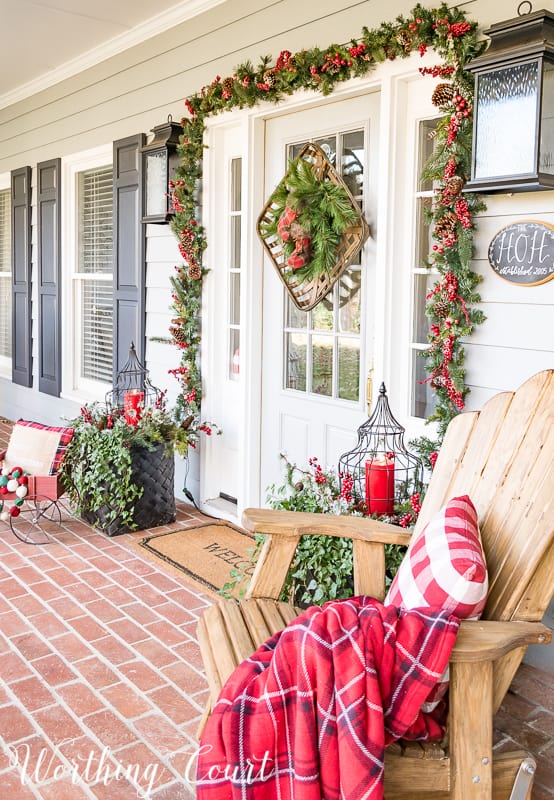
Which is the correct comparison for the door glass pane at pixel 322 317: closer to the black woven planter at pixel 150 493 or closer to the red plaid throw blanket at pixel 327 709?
the black woven planter at pixel 150 493

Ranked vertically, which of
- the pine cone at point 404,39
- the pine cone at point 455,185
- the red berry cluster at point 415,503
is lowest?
the red berry cluster at point 415,503

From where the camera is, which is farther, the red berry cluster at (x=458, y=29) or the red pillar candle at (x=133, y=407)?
the red pillar candle at (x=133, y=407)

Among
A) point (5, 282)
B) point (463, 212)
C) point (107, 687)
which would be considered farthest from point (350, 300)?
point (5, 282)

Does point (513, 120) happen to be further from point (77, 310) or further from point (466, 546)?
point (77, 310)

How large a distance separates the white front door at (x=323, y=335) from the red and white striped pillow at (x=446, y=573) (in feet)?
5.79

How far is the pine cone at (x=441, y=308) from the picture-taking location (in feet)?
10.00

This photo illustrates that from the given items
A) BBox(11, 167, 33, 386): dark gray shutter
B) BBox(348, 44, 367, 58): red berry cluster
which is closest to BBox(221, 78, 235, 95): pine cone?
BBox(348, 44, 367, 58): red berry cluster

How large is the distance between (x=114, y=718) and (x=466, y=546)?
4.31ft

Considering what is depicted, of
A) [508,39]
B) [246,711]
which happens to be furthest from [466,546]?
[508,39]

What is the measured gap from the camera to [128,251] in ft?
16.9

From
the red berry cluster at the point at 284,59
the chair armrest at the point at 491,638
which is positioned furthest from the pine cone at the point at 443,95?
the chair armrest at the point at 491,638

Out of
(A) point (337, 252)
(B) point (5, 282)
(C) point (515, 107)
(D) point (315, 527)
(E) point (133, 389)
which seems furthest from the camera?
(B) point (5, 282)

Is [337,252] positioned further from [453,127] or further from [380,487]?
[380,487]

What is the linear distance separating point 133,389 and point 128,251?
2.99ft
